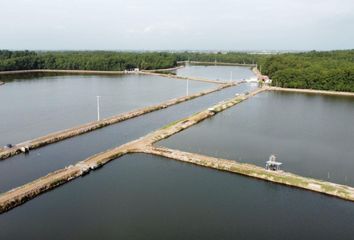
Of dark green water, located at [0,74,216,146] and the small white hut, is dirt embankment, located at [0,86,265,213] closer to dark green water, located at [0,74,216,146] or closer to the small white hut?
dark green water, located at [0,74,216,146]

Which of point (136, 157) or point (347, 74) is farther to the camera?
point (347, 74)

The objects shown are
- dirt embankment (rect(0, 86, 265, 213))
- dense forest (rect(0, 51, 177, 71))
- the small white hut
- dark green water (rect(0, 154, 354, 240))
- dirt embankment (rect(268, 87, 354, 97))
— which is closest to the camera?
dark green water (rect(0, 154, 354, 240))

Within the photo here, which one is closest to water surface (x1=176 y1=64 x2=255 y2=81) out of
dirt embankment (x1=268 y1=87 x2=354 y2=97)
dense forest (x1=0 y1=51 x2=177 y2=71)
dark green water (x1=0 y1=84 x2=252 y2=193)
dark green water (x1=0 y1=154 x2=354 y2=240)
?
dense forest (x1=0 y1=51 x2=177 y2=71)

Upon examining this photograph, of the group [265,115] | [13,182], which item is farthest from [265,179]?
[265,115]

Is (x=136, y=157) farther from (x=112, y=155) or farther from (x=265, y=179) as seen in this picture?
(x=265, y=179)

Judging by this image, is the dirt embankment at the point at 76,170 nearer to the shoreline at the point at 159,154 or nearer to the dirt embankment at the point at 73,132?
the shoreline at the point at 159,154
